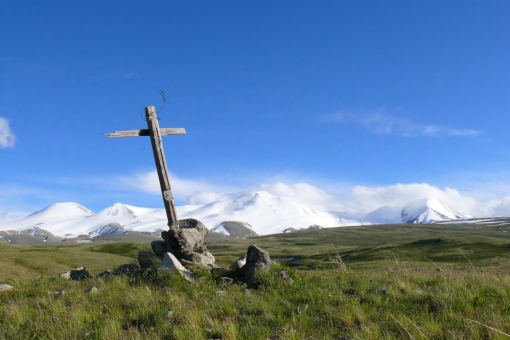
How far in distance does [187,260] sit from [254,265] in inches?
125

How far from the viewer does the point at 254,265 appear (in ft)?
41.2

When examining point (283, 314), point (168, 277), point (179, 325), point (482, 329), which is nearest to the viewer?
point (482, 329)

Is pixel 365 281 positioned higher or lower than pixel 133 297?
Answer: lower

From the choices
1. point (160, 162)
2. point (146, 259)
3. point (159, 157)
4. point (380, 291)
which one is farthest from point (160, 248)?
point (380, 291)

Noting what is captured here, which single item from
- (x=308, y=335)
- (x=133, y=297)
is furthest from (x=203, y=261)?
(x=308, y=335)

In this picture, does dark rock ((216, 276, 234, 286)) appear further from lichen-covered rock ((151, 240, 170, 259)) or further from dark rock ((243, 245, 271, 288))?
lichen-covered rock ((151, 240, 170, 259))

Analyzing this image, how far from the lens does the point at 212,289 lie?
35.5 ft

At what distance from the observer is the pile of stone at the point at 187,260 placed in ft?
40.3

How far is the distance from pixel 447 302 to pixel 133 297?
7116 millimetres

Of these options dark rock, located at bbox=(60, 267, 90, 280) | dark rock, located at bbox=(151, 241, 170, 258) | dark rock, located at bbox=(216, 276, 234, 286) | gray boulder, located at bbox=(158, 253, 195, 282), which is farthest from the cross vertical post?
dark rock, located at bbox=(216, 276, 234, 286)

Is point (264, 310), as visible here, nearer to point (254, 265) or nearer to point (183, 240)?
point (254, 265)

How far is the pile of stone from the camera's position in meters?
12.3

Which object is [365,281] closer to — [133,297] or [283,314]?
[283,314]

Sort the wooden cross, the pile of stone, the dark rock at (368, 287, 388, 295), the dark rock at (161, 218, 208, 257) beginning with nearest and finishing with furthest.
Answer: the dark rock at (368, 287, 388, 295) → the pile of stone → the dark rock at (161, 218, 208, 257) → the wooden cross
